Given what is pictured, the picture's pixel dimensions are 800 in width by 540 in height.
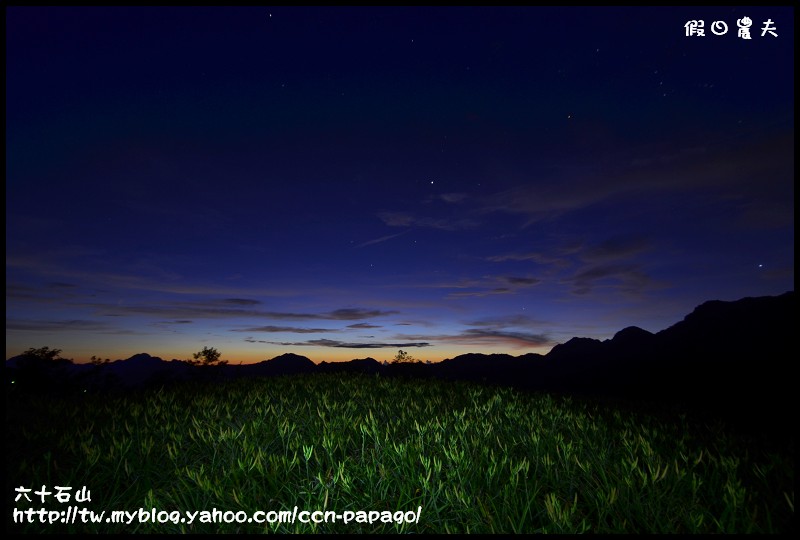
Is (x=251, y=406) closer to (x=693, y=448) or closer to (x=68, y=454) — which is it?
(x=68, y=454)

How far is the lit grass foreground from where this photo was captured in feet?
11.1

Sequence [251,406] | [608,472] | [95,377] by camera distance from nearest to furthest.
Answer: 1. [608,472]
2. [251,406]
3. [95,377]

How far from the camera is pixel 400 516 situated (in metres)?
3.43

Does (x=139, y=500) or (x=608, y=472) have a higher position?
(x=608, y=472)

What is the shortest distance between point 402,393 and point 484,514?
19.0 ft

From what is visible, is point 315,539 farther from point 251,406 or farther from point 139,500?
point 251,406

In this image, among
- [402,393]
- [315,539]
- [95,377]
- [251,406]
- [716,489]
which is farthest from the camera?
[95,377]

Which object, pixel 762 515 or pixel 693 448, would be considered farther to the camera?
pixel 693 448

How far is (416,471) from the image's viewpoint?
A: 4.19 meters

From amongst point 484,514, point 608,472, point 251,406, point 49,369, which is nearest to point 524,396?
point 608,472

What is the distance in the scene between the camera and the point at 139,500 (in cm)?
388

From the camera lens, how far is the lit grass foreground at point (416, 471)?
3375mm

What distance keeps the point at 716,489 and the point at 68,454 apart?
23.6 ft

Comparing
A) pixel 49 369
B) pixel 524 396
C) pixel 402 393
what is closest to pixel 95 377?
pixel 49 369
